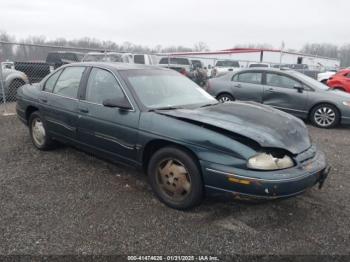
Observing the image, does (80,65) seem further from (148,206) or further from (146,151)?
(148,206)

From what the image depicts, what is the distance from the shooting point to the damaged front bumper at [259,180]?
286 centimetres

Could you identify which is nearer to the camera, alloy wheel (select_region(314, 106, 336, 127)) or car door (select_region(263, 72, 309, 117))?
alloy wheel (select_region(314, 106, 336, 127))

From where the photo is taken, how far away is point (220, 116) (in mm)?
3490

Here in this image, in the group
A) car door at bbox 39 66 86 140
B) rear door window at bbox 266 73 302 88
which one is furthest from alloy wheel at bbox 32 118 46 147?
rear door window at bbox 266 73 302 88

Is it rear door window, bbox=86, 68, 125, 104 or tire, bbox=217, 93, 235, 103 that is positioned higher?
rear door window, bbox=86, 68, 125, 104

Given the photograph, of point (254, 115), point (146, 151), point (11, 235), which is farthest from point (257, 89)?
point (11, 235)

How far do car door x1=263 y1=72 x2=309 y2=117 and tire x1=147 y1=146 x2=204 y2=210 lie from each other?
5.64m

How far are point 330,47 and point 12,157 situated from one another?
327ft

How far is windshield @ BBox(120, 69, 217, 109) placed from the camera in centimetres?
386

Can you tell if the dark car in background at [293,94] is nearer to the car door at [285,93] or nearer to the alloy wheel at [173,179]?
the car door at [285,93]

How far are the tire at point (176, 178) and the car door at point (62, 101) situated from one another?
1.50 metres

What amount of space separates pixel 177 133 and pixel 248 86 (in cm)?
596

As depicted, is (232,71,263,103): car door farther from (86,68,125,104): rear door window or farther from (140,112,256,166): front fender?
(140,112,256,166): front fender

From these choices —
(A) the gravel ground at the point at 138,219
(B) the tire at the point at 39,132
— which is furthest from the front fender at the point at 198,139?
(B) the tire at the point at 39,132
